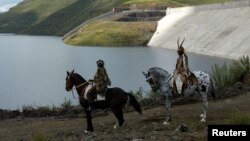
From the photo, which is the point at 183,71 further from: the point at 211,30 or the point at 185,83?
the point at 211,30

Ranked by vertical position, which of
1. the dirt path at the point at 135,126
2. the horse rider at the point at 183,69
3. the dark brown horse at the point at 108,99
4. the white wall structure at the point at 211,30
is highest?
the white wall structure at the point at 211,30

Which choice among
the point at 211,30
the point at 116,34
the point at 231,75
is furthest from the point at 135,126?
the point at 116,34

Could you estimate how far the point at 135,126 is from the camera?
1516 cm

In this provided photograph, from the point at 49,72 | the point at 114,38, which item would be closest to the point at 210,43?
the point at 49,72

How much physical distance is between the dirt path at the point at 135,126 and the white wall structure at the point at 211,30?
41.2 metres

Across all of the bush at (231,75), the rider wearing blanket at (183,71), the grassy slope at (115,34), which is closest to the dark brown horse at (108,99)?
the rider wearing blanket at (183,71)

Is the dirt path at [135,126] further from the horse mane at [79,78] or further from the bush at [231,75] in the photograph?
the bush at [231,75]

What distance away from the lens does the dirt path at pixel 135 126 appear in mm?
13125

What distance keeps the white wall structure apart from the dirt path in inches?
1623

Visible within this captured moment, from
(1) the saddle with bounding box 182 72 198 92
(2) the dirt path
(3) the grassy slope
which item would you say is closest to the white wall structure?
(3) the grassy slope

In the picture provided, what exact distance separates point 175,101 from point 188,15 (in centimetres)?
8859

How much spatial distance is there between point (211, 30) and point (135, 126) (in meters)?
68.8

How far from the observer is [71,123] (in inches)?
722

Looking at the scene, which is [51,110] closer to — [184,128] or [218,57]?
[184,128]
